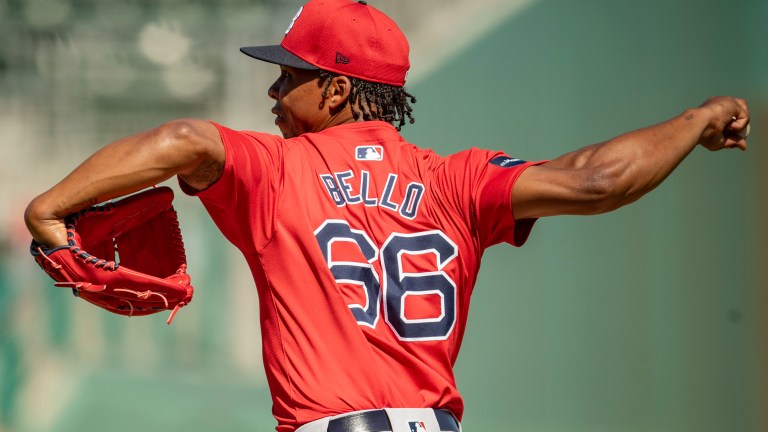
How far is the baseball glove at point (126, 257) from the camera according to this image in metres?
1.79

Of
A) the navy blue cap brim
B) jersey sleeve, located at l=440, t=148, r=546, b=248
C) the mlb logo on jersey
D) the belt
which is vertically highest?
the navy blue cap brim

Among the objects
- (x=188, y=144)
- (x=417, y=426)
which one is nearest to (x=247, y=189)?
(x=188, y=144)

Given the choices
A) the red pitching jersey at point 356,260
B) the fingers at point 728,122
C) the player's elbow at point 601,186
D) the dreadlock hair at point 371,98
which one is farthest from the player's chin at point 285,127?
the fingers at point 728,122

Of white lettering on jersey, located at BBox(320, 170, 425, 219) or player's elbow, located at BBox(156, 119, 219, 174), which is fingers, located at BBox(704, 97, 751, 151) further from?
player's elbow, located at BBox(156, 119, 219, 174)

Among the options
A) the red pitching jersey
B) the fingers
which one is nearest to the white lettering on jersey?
the red pitching jersey

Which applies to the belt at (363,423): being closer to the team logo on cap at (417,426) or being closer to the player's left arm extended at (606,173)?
the team logo on cap at (417,426)

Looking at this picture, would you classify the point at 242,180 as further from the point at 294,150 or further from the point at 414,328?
the point at 414,328

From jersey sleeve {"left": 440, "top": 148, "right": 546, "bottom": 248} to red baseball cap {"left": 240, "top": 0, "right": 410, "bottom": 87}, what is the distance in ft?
1.01

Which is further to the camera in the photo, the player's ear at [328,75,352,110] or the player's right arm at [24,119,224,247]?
the player's ear at [328,75,352,110]

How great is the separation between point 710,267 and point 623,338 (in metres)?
0.51

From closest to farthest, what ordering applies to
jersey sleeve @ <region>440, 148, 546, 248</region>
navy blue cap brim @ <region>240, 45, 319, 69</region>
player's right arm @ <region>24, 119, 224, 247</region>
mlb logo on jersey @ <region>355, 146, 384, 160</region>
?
player's right arm @ <region>24, 119, 224, 247</region>, jersey sleeve @ <region>440, 148, 546, 248</region>, mlb logo on jersey @ <region>355, 146, 384, 160</region>, navy blue cap brim @ <region>240, 45, 319, 69</region>

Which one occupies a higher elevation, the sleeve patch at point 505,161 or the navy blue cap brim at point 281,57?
the navy blue cap brim at point 281,57

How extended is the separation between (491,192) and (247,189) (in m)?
0.46

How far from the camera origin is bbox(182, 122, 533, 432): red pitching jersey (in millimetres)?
1904
